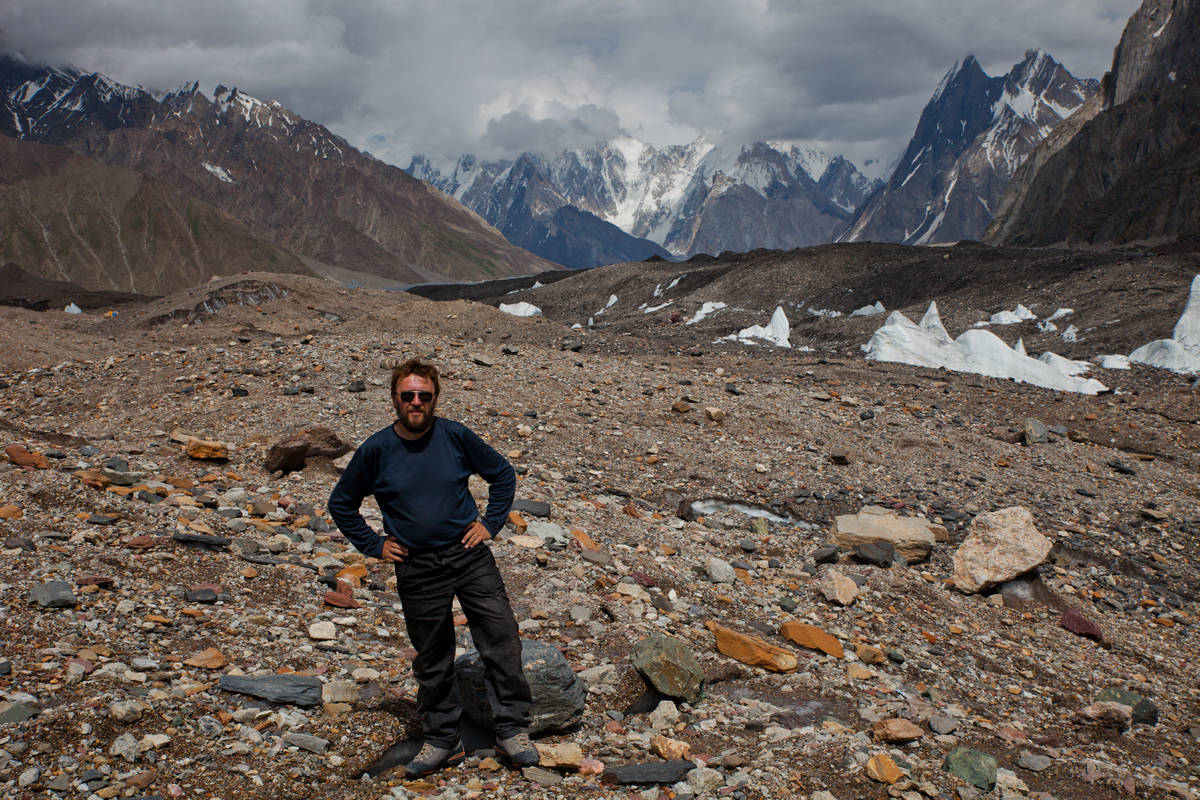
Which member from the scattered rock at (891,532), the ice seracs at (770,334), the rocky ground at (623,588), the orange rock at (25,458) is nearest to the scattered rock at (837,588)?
the rocky ground at (623,588)

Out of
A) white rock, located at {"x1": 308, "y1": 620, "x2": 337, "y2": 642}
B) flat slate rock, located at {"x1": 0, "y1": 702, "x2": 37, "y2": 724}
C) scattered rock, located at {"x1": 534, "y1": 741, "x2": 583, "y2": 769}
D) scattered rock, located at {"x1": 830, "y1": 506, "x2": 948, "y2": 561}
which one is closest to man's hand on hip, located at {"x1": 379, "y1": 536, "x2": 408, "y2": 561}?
scattered rock, located at {"x1": 534, "y1": 741, "x2": 583, "y2": 769}

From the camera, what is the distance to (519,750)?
152 inches

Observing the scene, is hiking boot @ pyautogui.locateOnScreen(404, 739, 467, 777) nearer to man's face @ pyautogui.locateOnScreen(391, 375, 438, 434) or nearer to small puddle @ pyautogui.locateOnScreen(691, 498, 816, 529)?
man's face @ pyautogui.locateOnScreen(391, 375, 438, 434)

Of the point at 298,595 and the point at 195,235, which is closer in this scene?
the point at 298,595

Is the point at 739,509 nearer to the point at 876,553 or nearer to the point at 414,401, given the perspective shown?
the point at 876,553

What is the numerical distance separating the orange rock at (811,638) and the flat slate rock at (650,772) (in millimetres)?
2315

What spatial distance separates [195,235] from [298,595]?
165414 mm

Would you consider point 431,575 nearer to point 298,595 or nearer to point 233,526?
point 298,595

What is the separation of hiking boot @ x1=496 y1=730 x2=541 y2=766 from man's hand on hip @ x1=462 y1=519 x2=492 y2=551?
3.57 feet

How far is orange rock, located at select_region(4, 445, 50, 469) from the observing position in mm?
6738

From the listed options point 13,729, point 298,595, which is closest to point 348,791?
point 13,729

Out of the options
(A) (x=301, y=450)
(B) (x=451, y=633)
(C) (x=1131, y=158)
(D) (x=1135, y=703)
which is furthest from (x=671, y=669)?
(C) (x=1131, y=158)

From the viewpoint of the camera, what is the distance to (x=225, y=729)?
3764mm

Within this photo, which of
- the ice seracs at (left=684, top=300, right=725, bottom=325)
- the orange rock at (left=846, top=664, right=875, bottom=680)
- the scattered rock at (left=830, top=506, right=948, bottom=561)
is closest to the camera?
the orange rock at (left=846, top=664, right=875, bottom=680)
